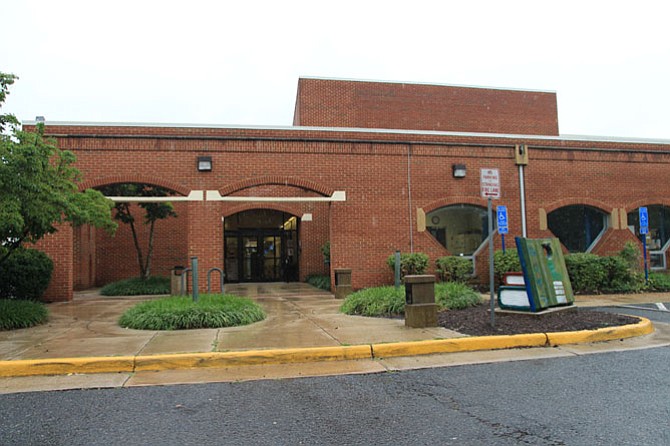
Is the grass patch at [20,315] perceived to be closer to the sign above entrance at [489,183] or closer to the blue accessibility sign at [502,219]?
the sign above entrance at [489,183]

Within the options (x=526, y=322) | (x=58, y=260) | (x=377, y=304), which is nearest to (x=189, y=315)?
(x=377, y=304)

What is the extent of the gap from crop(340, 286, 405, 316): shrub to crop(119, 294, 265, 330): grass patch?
6.74 feet

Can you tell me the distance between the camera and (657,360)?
682cm

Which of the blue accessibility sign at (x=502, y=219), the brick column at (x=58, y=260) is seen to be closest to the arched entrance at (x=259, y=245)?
the brick column at (x=58, y=260)

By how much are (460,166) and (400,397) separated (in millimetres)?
12507

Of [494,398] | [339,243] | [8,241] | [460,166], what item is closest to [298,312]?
[339,243]

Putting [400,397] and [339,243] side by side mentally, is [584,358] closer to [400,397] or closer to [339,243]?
[400,397]

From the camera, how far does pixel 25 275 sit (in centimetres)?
1307

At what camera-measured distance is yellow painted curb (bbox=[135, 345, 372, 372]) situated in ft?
22.1

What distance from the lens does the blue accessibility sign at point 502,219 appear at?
54.4 ft

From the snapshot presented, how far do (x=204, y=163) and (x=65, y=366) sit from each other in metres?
9.38

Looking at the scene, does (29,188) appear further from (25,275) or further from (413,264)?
(413,264)

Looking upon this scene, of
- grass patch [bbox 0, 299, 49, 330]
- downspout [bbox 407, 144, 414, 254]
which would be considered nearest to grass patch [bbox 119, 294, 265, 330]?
grass patch [bbox 0, 299, 49, 330]

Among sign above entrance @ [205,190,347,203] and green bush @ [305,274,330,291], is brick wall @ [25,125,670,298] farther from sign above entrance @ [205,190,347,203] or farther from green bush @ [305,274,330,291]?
green bush @ [305,274,330,291]
